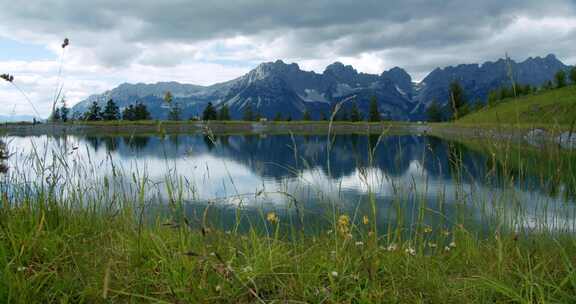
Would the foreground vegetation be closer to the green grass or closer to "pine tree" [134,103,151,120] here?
the green grass

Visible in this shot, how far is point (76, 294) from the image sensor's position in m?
2.34

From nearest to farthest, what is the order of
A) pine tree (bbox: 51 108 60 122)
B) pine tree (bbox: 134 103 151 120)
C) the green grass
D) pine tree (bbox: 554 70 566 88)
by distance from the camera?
the green grass
pine tree (bbox: 51 108 60 122)
pine tree (bbox: 554 70 566 88)
pine tree (bbox: 134 103 151 120)

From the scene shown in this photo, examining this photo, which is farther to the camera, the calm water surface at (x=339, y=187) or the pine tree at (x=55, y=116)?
the pine tree at (x=55, y=116)

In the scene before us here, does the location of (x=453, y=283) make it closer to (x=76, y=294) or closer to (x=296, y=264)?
(x=296, y=264)

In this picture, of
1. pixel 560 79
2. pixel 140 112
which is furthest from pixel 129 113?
pixel 560 79

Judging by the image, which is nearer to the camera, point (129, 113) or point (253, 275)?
point (253, 275)


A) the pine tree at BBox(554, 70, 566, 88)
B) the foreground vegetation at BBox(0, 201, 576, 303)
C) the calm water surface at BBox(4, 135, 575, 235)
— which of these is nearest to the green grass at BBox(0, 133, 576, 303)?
the foreground vegetation at BBox(0, 201, 576, 303)

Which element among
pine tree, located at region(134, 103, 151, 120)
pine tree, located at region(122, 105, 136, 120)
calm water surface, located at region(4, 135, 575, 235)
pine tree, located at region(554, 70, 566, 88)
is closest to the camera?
calm water surface, located at region(4, 135, 575, 235)

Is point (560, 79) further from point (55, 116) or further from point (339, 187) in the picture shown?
point (55, 116)

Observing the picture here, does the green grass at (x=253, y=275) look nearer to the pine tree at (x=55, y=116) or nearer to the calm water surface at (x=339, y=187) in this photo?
the calm water surface at (x=339, y=187)

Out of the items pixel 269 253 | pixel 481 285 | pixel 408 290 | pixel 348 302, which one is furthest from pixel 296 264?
pixel 481 285

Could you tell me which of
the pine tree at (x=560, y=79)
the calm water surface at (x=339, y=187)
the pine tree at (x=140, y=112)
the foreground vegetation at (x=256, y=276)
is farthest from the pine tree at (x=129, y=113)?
the foreground vegetation at (x=256, y=276)

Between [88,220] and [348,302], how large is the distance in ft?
9.34

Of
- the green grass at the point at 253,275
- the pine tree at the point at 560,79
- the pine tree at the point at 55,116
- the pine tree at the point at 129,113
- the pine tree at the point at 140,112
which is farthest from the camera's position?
the pine tree at the point at 129,113
